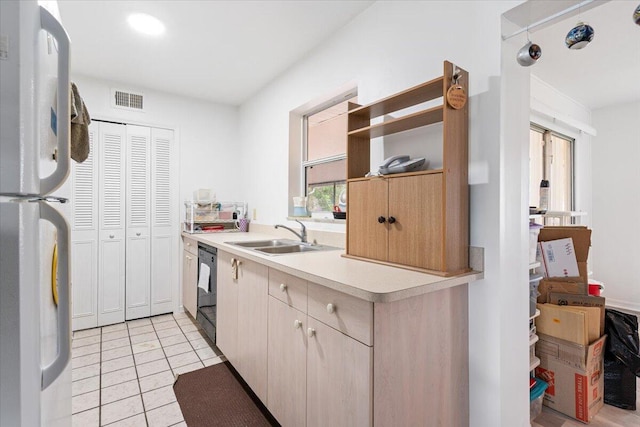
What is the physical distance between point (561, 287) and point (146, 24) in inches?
139

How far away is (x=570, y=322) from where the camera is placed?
1.90 meters

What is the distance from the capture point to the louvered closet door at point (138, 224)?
3367 millimetres

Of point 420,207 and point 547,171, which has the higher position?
point 547,171

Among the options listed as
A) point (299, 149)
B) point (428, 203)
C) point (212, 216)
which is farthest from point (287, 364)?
point (212, 216)

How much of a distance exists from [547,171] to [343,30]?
2492 mm

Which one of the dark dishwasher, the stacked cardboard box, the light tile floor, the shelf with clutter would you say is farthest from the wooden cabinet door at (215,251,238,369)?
the stacked cardboard box

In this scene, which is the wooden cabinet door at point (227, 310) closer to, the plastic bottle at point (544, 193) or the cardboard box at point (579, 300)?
the cardboard box at point (579, 300)

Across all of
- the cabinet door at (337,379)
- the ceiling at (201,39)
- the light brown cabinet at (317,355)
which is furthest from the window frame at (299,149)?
the cabinet door at (337,379)

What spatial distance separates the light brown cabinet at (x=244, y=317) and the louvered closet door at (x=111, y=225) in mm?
1550

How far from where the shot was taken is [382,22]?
1.94 metres

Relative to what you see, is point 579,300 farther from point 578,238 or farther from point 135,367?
point 135,367

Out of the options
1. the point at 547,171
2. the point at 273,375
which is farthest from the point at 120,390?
the point at 547,171

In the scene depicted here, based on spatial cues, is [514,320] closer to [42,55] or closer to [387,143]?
[387,143]

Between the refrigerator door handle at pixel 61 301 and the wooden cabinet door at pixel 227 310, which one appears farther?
the wooden cabinet door at pixel 227 310
